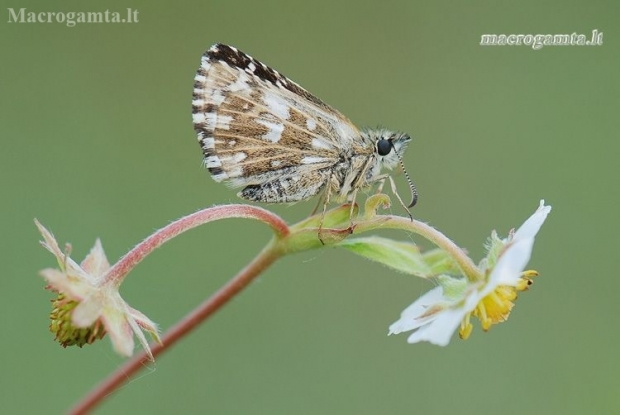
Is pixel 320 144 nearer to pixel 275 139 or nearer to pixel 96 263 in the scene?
pixel 275 139

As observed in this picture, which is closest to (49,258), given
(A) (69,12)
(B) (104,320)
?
(A) (69,12)

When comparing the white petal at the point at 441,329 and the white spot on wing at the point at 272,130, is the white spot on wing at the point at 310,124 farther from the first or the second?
the white petal at the point at 441,329

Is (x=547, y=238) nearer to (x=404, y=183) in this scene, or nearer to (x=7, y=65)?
(x=404, y=183)

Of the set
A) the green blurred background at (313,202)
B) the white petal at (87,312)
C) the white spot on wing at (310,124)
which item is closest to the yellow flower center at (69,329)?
the white petal at (87,312)

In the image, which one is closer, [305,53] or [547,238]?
[547,238]

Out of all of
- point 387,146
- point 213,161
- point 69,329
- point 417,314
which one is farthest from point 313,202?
point 69,329

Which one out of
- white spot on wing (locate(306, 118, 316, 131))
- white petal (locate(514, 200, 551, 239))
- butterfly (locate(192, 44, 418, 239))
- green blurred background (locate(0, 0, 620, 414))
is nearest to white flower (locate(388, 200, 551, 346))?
white petal (locate(514, 200, 551, 239))

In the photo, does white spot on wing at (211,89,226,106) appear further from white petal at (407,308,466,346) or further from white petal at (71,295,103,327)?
white petal at (407,308,466,346)
